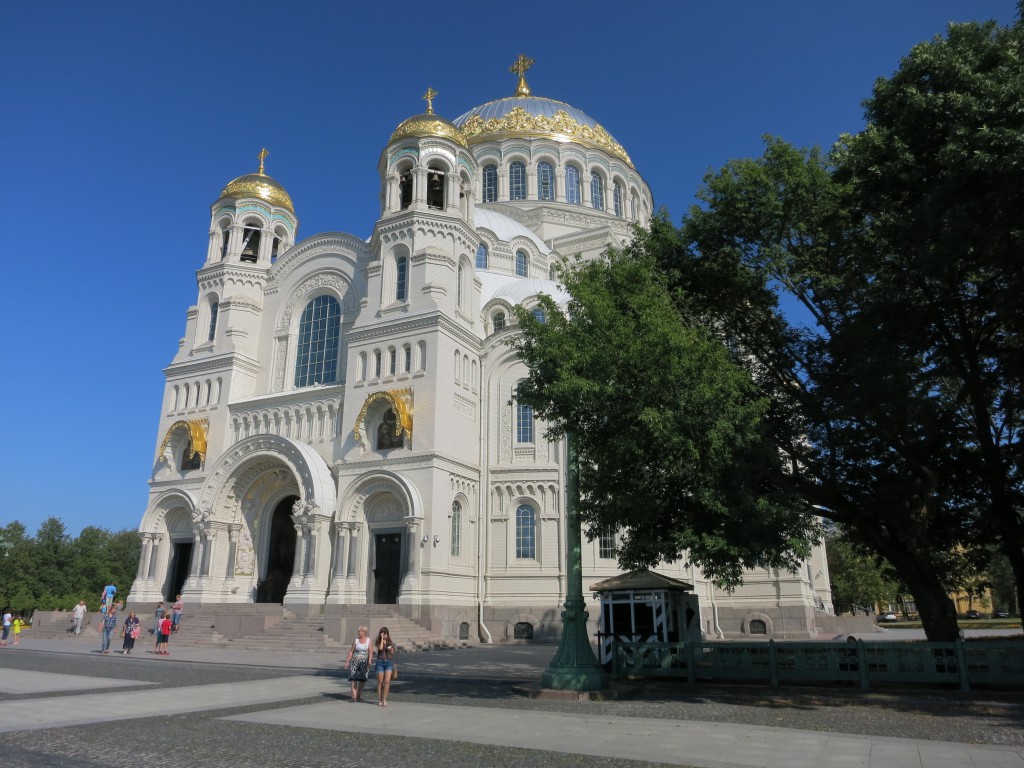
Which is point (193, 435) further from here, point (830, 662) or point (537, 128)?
point (537, 128)

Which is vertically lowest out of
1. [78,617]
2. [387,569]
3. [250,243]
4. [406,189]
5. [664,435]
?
[78,617]

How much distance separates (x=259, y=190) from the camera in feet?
125

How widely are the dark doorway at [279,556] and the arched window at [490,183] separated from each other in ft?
78.3

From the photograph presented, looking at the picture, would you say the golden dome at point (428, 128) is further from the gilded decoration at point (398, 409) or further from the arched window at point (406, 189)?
the gilded decoration at point (398, 409)

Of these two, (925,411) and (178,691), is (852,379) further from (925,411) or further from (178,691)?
(178,691)

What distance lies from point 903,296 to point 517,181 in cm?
3588

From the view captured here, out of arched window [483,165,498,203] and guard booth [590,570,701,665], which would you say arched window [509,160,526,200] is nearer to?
arched window [483,165,498,203]

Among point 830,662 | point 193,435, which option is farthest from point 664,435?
point 193,435

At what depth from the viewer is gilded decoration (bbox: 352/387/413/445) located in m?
28.8

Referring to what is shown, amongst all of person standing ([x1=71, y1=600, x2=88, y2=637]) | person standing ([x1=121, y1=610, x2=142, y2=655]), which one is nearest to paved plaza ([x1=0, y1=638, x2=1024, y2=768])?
person standing ([x1=121, y1=610, x2=142, y2=655])

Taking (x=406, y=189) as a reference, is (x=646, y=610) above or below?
below

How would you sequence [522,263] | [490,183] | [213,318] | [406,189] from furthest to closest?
[490,183] < [522,263] < [213,318] < [406,189]

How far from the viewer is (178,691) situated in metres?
13.9

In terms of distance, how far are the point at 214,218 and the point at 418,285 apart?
13.9 metres
